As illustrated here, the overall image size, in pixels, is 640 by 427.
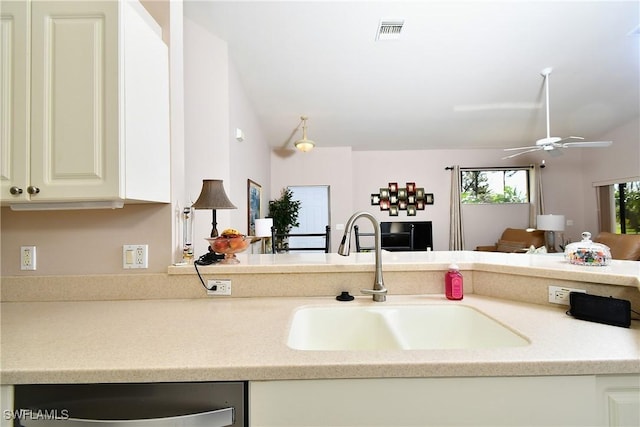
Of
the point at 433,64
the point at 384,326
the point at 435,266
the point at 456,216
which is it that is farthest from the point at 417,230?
the point at 384,326

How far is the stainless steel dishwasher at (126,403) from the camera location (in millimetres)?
739

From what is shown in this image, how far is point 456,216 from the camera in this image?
5.81 meters

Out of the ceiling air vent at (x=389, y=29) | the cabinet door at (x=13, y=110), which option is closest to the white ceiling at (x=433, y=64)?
the ceiling air vent at (x=389, y=29)

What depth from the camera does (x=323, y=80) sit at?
12.4ft

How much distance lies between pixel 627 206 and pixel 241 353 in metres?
7.39

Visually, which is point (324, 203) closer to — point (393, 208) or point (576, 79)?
point (393, 208)

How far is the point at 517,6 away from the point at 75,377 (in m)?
4.08

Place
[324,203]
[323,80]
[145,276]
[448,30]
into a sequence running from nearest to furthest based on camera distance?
[145,276] < [448,30] < [323,80] < [324,203]

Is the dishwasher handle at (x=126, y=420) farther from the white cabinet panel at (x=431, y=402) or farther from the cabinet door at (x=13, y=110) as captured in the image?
the cabinet door at (x=13, y=110)

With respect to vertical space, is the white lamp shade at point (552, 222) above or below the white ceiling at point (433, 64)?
below

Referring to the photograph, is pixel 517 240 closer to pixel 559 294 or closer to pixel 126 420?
pixel 559 294

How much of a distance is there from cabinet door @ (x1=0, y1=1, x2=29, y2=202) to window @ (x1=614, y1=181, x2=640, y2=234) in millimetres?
7760

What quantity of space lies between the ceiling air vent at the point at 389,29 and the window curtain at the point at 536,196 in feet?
15.3

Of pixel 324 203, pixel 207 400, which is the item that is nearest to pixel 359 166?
pixel 324 203
